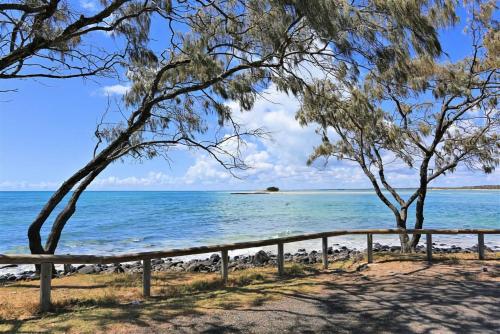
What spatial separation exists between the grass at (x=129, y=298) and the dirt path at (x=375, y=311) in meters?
0.34

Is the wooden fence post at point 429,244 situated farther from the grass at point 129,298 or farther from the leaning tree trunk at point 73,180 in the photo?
the leaning tree trunk at point 73,180

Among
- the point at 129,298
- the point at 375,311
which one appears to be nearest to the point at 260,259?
the point at 129,298

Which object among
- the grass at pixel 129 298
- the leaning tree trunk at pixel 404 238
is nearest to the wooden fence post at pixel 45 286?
the grass at pixel 129 298

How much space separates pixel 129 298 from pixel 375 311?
10.8 feet

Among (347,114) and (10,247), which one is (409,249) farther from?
(10,247)

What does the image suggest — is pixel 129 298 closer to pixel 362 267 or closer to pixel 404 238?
pixel 362 267

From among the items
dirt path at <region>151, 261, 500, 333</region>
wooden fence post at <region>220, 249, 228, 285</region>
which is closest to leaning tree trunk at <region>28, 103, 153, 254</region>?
wooden fence post at <region>220, 249, 228, 285</region>

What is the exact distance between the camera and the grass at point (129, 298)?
15.7ft

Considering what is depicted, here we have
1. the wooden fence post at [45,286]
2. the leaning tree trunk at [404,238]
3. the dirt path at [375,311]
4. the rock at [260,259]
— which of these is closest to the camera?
the dirt path at [375,311]

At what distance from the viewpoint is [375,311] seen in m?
5.16

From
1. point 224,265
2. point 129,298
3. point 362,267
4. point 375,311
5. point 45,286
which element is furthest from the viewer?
point 362,267

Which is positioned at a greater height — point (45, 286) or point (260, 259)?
point (45, 286)

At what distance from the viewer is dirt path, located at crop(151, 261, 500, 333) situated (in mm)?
4539

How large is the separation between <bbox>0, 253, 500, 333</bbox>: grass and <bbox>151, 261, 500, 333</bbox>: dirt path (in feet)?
1.11
